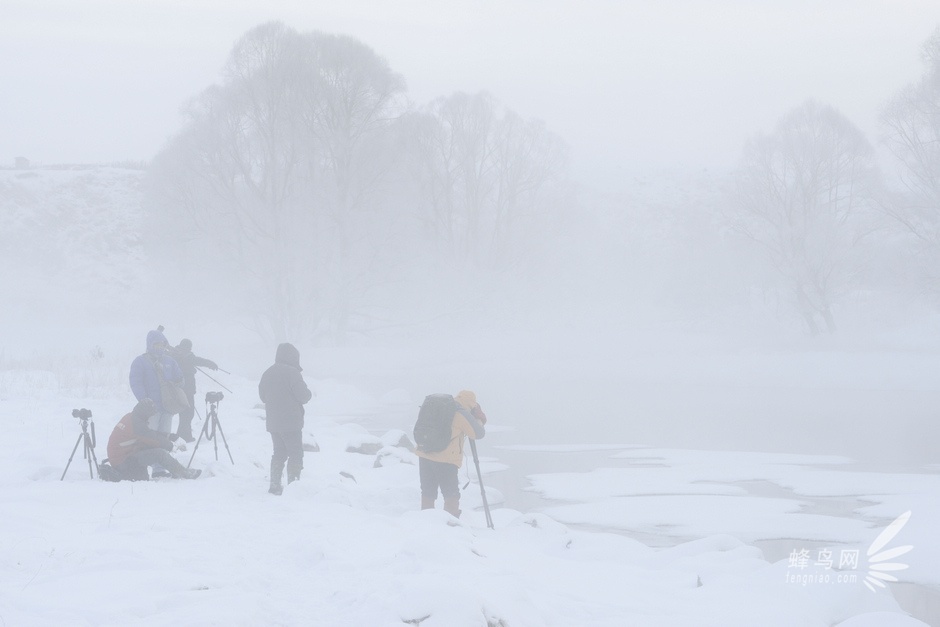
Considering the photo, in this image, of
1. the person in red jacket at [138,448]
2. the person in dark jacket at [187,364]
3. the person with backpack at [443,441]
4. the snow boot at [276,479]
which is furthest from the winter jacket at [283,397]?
the person in dark jacket at [187,364]

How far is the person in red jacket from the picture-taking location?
8617 millimetres

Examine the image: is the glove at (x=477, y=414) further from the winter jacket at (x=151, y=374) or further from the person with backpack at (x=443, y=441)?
the winter jacket at (x=151, y=374)

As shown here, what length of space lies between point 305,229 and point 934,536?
2508 centimetres

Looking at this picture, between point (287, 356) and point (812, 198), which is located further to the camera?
point (812, 198)

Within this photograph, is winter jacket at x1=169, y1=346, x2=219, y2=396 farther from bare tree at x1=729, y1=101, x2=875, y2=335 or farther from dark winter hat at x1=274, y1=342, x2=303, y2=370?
bare tree at x1=729, y1=101, x2=875, y2=335

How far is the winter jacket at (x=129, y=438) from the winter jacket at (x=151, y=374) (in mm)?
725

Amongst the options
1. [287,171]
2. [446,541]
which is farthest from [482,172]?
[446,541]

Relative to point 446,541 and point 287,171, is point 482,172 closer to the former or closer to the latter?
point 287,171

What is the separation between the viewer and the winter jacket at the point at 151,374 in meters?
9.52

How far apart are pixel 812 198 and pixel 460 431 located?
88.3 ft

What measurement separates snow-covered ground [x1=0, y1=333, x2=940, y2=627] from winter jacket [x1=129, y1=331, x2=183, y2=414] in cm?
102

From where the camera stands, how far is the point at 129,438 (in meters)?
8.67

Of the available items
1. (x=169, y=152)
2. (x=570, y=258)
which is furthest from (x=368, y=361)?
(x=570, y=258)

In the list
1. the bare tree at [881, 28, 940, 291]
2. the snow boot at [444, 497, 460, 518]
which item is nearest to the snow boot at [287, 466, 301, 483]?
the snow boot at [444, 497, 460, 518]
